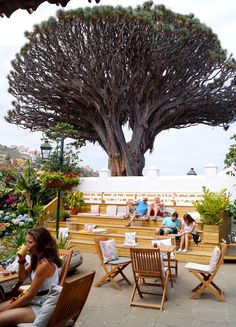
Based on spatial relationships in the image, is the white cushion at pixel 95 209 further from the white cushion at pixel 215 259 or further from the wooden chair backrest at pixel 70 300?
the wooden chair backrest at pixel 70 300

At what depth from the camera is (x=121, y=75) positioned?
2106 centimetres

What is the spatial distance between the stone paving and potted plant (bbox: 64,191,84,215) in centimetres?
722

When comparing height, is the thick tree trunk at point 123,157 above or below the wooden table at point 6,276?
above

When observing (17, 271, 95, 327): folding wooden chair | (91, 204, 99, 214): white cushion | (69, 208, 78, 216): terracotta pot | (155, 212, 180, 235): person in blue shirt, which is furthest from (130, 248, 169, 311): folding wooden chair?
(69, 208, 78, 216): terracotta pot

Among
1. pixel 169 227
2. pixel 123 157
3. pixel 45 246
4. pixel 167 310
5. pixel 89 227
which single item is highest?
pixel 123 157

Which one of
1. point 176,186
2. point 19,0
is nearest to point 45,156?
point 176,186

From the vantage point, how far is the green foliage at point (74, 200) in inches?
545

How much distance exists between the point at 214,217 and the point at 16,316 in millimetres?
7260

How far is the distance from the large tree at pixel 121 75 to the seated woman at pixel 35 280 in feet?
58.4

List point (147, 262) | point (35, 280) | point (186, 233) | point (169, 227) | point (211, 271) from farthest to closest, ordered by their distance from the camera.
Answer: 1. point (169, 227)
2. point (186, 233)
3. point (211, 271)
4. point (147, 262)
5. point (35, 280)

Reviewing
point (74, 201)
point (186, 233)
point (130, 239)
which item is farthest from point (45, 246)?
point (74, 201)

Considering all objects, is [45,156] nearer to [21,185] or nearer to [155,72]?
[21,185]

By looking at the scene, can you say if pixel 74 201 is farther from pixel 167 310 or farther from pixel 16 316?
pixel 16 316

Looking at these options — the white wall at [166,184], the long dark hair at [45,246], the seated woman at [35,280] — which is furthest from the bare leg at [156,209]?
the long dark hair at [45,246]
